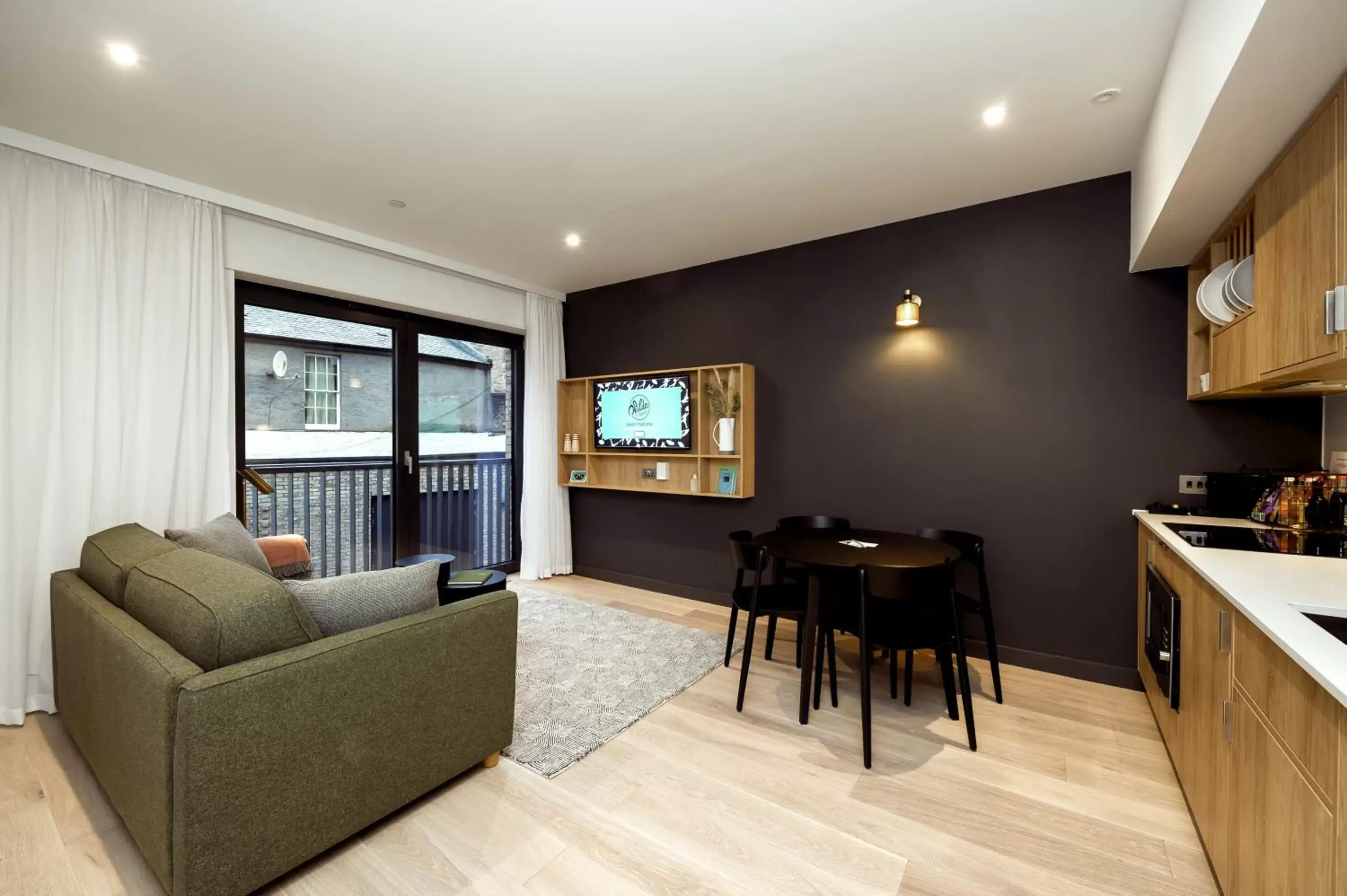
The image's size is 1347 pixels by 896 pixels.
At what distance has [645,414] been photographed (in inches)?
184

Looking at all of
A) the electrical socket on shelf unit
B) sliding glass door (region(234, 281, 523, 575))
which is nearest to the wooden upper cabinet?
the electrical socket on shelf unit

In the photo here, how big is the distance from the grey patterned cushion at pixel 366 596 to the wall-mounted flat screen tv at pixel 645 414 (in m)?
2.61

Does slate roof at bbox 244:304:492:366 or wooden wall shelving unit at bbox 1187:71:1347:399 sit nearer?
wooden wall shelving unit at bbox 1187:71:1347:399

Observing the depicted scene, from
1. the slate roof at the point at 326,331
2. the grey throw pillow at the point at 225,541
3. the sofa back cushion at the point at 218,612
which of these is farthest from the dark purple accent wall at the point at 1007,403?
the sofa back cushion at the point at 218,612

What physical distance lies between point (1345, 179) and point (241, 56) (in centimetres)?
344

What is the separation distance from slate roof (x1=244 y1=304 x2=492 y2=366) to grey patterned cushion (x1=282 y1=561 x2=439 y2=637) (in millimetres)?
2593

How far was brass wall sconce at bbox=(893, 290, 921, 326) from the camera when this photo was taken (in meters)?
3.38

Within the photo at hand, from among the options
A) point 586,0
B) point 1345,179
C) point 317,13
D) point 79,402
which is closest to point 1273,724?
point 1345,179

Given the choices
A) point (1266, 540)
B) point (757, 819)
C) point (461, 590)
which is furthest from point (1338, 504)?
point (461, 590)

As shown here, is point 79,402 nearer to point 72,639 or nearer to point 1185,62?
point 72,639

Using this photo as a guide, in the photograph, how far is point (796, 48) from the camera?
204 cm

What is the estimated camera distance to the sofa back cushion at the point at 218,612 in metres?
1.54

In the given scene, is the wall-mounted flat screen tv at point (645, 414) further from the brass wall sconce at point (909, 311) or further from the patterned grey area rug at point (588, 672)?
the brass wall sconce at point (909, 311)

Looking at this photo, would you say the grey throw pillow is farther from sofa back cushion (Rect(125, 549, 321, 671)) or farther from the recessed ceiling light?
the recessed ceiling light
